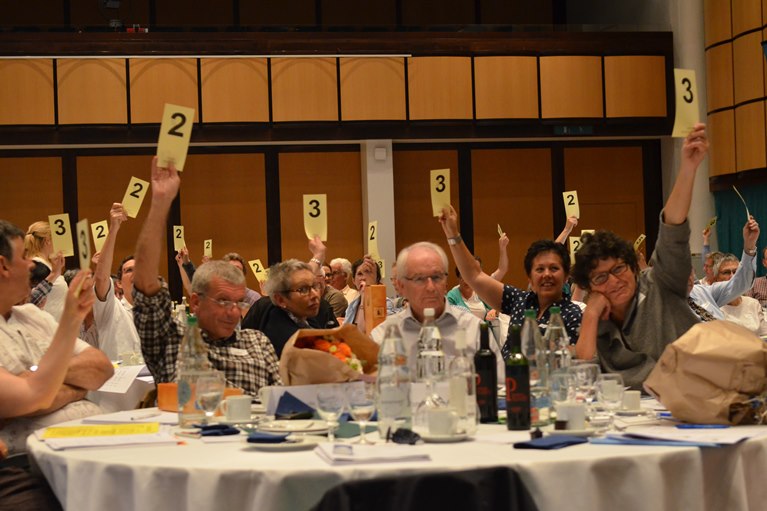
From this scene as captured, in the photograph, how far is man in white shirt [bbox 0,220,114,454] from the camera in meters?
3.49

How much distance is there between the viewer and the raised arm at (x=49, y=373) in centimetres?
319

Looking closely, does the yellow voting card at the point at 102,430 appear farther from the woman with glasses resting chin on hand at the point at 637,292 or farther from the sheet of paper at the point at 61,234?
the sheet of paper at the point at 61,234

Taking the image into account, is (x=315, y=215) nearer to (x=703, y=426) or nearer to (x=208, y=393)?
(x=208, y=393)

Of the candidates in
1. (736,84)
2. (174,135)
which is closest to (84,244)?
(174,135)

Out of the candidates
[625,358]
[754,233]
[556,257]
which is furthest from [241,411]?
[754,233]

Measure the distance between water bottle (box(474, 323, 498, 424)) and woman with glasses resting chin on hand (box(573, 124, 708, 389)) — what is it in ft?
3.00

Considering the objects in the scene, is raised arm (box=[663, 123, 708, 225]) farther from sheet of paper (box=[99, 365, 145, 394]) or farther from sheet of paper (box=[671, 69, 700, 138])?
sheet of paper (box=[99, 365, 145, 394])

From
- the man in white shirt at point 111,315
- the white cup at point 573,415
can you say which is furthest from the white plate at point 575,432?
the man in white shirt at point 111,315

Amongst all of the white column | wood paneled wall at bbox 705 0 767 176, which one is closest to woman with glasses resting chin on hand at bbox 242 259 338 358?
the white column

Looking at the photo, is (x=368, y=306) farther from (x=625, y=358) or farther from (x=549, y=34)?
(x=549, y=34)

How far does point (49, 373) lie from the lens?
3248 millimetres

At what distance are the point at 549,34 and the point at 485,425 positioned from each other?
459 inches

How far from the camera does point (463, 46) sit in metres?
13.8

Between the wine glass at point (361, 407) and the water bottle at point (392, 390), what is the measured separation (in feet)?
0.12
